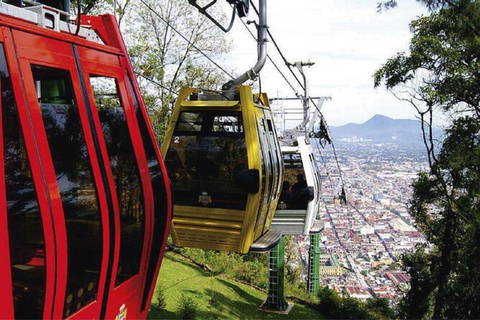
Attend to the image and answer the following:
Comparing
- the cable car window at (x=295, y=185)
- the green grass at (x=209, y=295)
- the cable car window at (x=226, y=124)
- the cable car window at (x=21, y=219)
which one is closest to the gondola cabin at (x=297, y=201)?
the cable car window at (x=295, y=185)

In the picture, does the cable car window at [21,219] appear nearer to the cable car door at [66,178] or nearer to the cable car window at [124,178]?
the cable car door at [66,178]

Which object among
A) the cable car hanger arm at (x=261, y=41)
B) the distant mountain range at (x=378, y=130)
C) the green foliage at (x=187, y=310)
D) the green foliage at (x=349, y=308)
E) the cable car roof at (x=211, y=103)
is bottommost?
the green foliage at (x=349, y=308)

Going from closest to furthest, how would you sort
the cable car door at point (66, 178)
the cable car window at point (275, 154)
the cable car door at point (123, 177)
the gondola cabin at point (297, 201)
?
1. the cable car door at point (66, 178)
2. the cable car door at point (123, 177)
3. the cable car window at point (275, 154)
4. the gondola cabin at point (297, 201)

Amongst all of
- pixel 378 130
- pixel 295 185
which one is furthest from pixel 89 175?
pixel 378 130

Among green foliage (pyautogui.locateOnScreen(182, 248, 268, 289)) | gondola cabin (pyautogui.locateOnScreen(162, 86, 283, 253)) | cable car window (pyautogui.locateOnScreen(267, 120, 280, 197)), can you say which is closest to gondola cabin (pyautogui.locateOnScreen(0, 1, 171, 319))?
gondola cabin (pyautogui.locateOnScreen(162, 86, 283, 253))

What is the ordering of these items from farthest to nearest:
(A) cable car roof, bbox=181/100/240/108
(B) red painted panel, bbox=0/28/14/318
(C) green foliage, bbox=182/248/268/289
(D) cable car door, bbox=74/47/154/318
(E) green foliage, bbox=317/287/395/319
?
(C) green foliage, bbox=182/248/268/289, (E) green foliage, bbox=317/287/395/319, (A) cable car roof, bbox=181/100/240/108, (D) cable car door, bbox=74/47/154/318, (B) red painted panel, bbox=0/28/14/318

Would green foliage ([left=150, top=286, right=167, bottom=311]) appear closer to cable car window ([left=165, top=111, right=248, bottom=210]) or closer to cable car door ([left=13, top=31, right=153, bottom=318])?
cable car window ([left=165, top=111, right=248, bottom=210])
